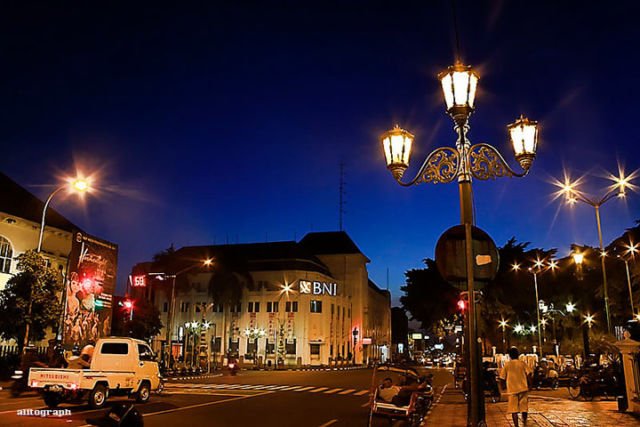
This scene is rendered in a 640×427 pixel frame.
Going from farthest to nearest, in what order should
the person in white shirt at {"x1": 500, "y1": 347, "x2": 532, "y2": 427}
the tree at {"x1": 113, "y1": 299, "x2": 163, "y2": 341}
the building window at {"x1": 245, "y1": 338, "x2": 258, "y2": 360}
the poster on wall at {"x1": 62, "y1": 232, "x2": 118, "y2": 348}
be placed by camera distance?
the building window at {"x1": 245, "y1": 338, "x2": 258, "y2": 360} < the tree at {"x1": 113, "y1": 299, "x2": 163, "y2": 341} < the poster on wall at {"x1": 62, "y1": 232, "x2": 118, "y2": 348} < the person in white shirt at {"x1": 500, "y1": 347, "x2": 532, "y2": 427}

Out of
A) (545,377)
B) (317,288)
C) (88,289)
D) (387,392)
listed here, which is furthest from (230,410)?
(317,288)

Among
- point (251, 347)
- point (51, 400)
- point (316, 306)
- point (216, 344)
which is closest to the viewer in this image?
point (51, 400)

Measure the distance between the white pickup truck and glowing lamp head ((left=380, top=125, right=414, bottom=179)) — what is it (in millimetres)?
12370

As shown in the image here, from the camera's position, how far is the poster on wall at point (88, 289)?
30.5 meters

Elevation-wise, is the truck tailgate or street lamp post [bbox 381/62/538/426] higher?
street lamp post [bbox 381/62/538/426]

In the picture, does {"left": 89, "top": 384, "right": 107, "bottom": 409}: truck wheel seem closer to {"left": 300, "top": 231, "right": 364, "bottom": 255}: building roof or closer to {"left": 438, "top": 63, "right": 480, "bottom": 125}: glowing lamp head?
{"left": 438, "top": 63, "right": 480, "bottom": 125}: glowing lamp head

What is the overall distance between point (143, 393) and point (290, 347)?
55.5 m

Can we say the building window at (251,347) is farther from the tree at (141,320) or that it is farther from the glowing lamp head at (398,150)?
the glowing lamp head at (398,150)

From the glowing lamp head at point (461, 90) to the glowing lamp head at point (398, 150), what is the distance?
1275 mm

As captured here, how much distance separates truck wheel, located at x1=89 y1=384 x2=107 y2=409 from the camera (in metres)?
17.0

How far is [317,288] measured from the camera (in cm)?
7644

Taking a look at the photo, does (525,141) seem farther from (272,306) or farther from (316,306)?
(316,306)

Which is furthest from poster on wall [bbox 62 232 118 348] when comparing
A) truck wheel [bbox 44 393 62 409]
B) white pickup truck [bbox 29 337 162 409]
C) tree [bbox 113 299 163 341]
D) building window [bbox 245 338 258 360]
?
building window [bbox 245 338 258 360]

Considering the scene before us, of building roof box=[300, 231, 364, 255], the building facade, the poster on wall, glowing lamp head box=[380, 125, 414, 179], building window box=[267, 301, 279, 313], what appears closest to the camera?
glowing lamp head box=[380, 125, 414, 179]
